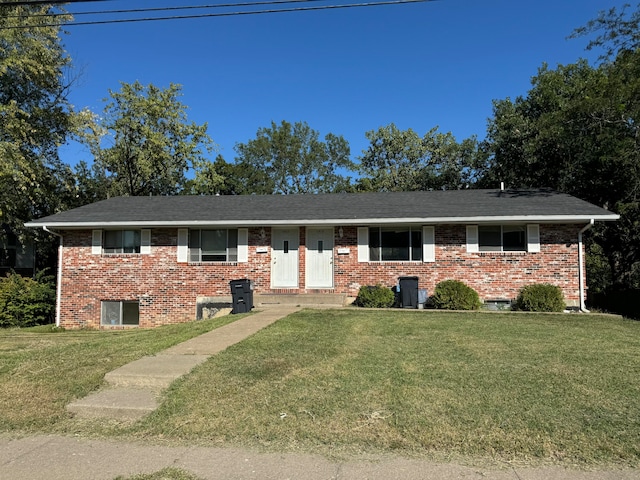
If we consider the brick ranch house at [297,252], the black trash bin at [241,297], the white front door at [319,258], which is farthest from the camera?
the white front door at [319,258]

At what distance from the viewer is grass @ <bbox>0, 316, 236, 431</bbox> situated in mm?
4914

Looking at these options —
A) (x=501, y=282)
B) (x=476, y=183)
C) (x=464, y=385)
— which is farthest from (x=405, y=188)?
(x=464, y=385)

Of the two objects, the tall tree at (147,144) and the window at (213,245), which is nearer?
the window at (213,245)

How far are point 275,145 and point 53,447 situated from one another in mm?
39291

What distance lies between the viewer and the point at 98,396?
524 cm

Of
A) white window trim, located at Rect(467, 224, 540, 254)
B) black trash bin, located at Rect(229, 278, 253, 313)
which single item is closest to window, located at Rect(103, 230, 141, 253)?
black trash bin, located at Rect(229, 278, 253, 313)

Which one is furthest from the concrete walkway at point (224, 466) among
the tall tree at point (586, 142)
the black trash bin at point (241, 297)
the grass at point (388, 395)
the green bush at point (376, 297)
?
the tall tree at point (586, 142)

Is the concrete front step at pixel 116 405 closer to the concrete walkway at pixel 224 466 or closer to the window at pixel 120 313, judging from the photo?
the concrete walkway at pixel 224 466

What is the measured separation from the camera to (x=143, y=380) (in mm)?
5641

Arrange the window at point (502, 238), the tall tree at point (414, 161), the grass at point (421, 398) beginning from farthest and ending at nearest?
the tall tree at point (414, 161) < the window at point (502, 238) < the grass at point (421, 398)

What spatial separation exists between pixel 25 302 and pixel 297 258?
372 inches

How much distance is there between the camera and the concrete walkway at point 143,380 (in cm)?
488

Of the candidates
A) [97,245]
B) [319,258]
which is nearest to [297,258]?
[319,258]

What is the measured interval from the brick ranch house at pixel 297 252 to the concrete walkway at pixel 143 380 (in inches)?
276
